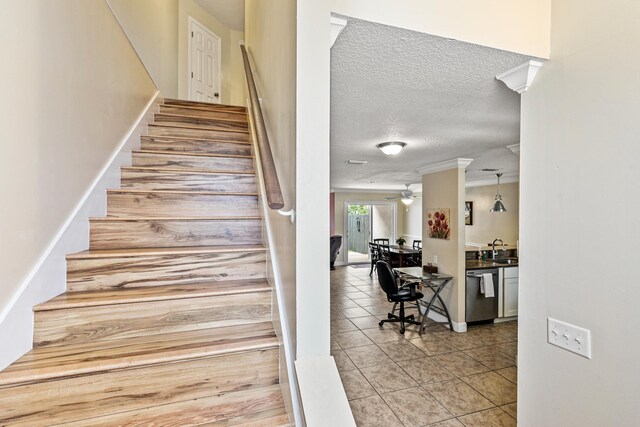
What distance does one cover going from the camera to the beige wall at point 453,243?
4.30m

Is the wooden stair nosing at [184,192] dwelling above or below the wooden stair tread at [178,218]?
above

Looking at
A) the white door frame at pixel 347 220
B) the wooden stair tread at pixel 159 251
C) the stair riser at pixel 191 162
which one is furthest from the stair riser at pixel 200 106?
the white door frame at pixel 347 220

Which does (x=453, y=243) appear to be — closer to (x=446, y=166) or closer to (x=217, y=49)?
(x=446, y=166)

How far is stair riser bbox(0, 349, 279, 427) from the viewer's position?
104 cm

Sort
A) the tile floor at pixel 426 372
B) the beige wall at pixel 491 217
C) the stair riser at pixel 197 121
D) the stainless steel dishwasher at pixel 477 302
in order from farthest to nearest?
the beige wall at pixel 491 217 < the stainless steel dishwasher at pixel 477 302 < the stair riser at pixel 197 121 < the tile floor at pixel 426 372

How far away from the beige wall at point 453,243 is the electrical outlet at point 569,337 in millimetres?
3053

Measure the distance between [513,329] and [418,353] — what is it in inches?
72.4

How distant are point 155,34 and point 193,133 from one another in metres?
1.33

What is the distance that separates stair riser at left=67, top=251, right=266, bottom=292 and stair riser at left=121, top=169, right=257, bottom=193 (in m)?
0.67

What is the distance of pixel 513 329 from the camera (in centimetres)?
435

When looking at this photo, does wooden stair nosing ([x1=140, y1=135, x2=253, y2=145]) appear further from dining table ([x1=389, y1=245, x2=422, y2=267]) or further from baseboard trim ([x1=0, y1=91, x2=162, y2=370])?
dining table ([x1=389, y1=245, x2=422, y2=267])

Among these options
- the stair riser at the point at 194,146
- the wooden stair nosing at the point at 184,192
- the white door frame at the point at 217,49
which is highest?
the white door frame at the point at 217,49

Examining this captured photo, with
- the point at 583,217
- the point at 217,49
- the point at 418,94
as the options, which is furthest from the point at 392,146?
the point at 217,49

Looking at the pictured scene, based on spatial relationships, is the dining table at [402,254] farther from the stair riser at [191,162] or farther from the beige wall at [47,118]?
the beige wall at [47,118]
